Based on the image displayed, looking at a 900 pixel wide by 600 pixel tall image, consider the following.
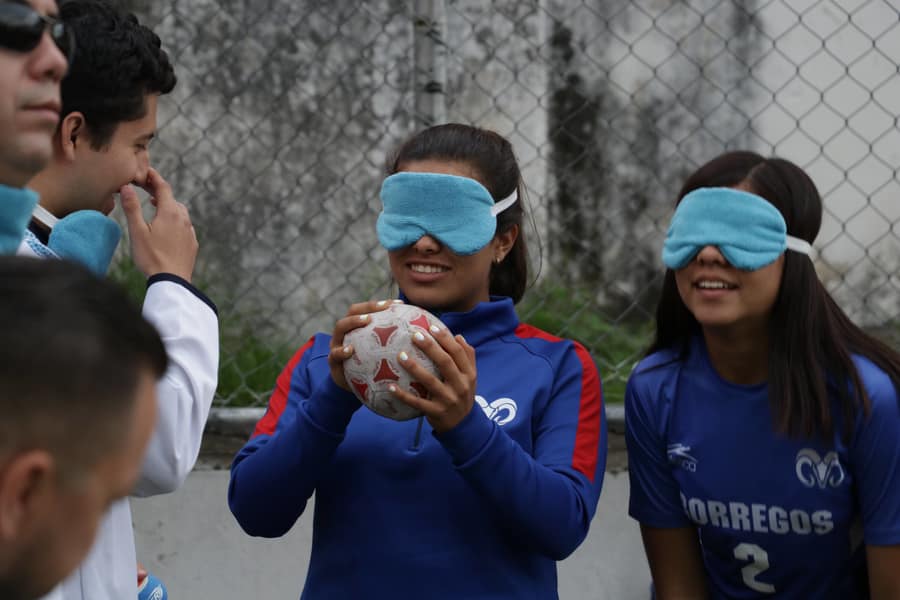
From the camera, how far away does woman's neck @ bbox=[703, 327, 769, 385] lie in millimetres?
2828

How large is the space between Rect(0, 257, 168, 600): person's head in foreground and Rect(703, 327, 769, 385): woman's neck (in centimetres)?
182

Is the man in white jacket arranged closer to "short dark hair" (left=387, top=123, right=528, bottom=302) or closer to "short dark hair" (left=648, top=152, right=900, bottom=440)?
"short dark hair" (left=387, top=123, right=528, bottom=302)

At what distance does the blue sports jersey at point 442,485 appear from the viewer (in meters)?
2.30

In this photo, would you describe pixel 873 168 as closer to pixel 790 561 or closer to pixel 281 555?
pixel 790 561

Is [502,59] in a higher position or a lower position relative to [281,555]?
higher

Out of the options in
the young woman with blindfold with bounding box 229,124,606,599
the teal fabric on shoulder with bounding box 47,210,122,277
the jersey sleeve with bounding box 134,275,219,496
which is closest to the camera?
the jersey sleeve with bounding box 134,275,219,496

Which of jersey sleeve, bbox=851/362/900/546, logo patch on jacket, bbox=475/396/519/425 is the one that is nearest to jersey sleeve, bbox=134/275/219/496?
logo patch on jacket, bbox=475/396/519/425

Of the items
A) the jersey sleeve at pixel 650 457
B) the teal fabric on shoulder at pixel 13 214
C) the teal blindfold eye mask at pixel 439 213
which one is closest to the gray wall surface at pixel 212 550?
the jersey sleeve at pixel 650 457

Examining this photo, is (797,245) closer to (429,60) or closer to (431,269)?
(431,269)

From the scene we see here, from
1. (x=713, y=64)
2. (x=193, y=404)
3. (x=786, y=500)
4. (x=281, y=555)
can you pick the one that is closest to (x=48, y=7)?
(x=193, y=404)

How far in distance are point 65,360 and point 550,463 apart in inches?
54.4

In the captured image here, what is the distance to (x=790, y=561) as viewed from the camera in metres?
2.75

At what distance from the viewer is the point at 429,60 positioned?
371cm

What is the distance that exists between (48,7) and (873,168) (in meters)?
3.57
